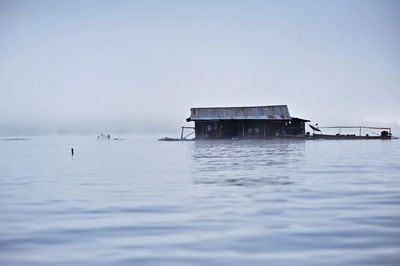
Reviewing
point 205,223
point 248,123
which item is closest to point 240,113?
point 248,123

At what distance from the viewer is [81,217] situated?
Answer: 852 centimetres

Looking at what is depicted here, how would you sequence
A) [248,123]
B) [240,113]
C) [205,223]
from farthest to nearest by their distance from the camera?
[240,113] → [248,123] → [205,223]

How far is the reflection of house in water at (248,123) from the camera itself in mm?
55000

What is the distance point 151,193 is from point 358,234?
21.5 feet

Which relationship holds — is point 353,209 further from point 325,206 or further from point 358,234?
point 358,234

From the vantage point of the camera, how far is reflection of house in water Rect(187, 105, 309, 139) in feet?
180

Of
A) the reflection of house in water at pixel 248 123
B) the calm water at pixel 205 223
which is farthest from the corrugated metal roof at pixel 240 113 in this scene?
the calm water at pixel 205 223

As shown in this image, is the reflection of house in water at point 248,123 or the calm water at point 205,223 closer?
the calm water at point 205,223

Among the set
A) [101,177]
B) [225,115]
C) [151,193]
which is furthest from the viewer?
[225,115]

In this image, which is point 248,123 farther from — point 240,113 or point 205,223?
point 205,223

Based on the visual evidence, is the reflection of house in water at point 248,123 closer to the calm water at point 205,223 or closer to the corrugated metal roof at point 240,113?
the corrugated metal roof at point 240,113

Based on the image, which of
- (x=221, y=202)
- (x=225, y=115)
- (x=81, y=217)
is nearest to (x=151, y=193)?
(x=221, y=202)

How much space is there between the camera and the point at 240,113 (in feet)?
184

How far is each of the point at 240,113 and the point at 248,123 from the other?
6.22ft
